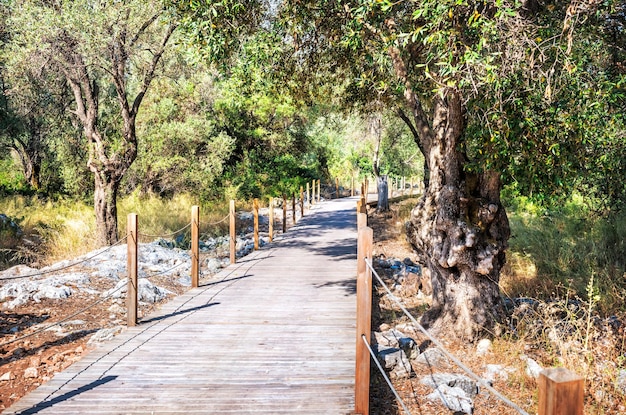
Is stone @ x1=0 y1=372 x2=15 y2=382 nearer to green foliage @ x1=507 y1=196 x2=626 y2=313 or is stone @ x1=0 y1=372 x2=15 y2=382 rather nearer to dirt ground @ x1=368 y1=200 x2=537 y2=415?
dirt ground @ x1=368 y1=200 x2=537 y2=415

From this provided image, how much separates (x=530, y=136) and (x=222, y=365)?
4458mm

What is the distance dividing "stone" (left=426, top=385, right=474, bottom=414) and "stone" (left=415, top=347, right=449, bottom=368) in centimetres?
89

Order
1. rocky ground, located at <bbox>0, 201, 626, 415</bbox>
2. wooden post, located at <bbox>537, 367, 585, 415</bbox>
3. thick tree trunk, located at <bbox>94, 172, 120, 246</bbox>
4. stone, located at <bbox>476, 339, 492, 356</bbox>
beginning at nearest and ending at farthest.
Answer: wooden post, located at <bbox>537, 367, 585, 415</bbox> < rocky ground, located at <bbox>0, 201, 626, 415</bbox> < stone, located at <bbox>476, 339, 492, 356</bbox> < thick tree trunk, located at <bbox>94, 172, 120, 246</bbox>

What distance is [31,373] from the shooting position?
5879mm

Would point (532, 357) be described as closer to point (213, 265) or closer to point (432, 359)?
point (432, 359)

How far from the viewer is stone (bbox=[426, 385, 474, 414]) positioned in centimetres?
515

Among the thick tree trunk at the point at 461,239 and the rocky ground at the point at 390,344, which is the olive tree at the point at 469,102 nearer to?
the thick tree trunk at the point at 461,239

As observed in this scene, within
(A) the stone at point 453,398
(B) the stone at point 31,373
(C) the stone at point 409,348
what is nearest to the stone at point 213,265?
(B) the stone at point 31,373

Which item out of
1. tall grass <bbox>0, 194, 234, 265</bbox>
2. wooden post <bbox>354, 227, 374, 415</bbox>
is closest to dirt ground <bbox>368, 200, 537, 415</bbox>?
wooden post <bbox>354, 227, 374, 415</bbox>

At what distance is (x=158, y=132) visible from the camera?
20453 millimetres

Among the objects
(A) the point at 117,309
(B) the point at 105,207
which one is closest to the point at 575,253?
(A) the point at 117,309

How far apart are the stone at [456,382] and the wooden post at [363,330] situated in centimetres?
138

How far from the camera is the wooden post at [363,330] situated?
15.1 ft

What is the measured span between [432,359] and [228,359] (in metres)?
2.58
